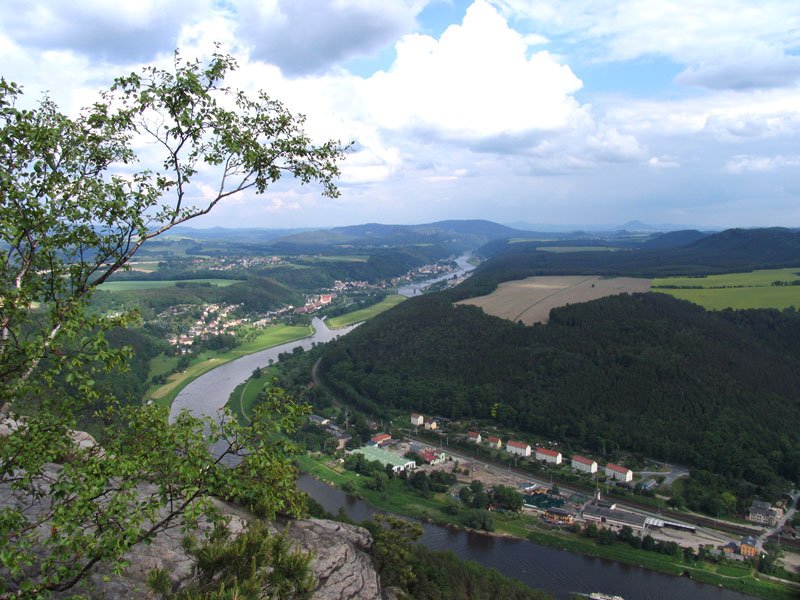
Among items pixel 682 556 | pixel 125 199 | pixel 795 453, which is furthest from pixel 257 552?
pixel 795 453

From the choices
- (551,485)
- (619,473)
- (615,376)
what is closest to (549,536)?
(551,485)

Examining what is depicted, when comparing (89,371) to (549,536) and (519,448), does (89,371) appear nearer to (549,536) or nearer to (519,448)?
(549,536)

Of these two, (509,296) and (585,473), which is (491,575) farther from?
(509,296)

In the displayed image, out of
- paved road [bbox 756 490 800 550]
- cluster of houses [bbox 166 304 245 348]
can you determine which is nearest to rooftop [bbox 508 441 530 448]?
paved road [bbox 756 490 800 550]

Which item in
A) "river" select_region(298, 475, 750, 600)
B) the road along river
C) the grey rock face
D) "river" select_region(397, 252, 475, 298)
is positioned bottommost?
"river" select_region(298, 475, 750, 600)

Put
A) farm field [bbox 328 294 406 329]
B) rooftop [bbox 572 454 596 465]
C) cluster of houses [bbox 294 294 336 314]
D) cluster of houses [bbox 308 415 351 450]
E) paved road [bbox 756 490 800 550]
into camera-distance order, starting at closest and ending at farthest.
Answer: paved road [bbox 756 490 800 550] → rooftop [bbox 572 454 596 465] → cluster of houses [bbox 308 415 351 450] → farm field [bbox 328 294 406 329] → cluster of houses [bbox 294 294 336 314]

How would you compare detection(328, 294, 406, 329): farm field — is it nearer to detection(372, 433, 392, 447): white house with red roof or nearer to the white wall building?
detection(372, 433, 392, 447): white house with red roof

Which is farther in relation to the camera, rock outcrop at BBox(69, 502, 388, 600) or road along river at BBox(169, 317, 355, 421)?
road along river at BBox(169, 317, 355, 421)
